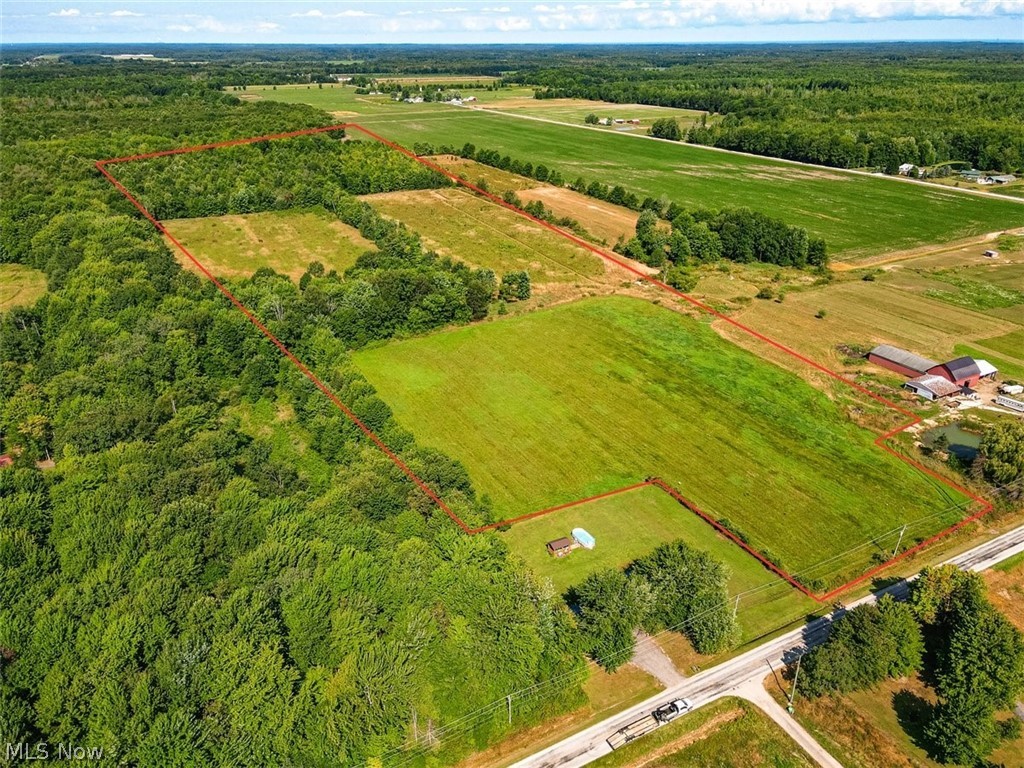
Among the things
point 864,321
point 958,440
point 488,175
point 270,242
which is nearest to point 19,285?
point 270,242

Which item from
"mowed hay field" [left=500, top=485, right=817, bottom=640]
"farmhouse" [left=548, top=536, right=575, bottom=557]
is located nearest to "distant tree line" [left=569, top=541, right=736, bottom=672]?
"mowed hay field" [left=500, top=485, right=817, bottom=640]

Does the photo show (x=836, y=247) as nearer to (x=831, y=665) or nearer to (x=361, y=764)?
(x=831, y=665)

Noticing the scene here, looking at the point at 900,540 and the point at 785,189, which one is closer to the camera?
the point at 900,540

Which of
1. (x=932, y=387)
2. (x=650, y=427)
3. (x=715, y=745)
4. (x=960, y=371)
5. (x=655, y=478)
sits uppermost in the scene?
(x=960, y=371)

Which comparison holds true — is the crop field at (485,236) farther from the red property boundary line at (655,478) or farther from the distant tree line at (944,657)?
the distant tree line at (944,657)

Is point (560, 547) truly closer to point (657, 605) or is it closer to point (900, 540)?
point (657, 605)

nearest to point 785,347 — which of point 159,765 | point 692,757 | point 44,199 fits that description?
point 692,757

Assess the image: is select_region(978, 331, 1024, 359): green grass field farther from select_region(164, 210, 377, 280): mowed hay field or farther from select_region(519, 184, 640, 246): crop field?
select_region(164, 210, 377, 280): mowed hay field
